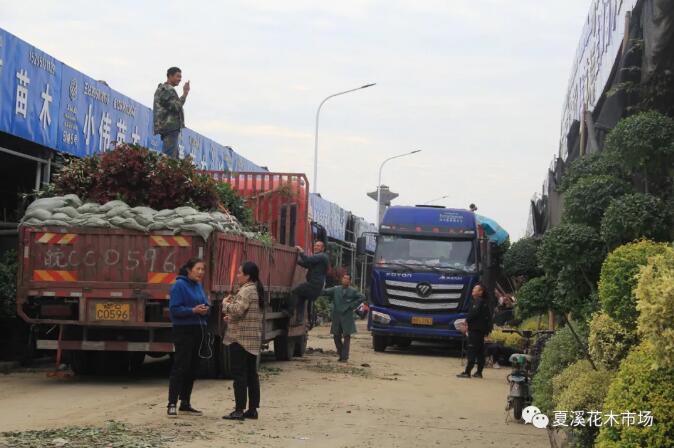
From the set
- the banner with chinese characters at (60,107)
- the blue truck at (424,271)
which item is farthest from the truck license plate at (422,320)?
the banner with chinese characters at (60,107)

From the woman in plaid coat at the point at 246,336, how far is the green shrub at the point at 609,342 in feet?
11.9

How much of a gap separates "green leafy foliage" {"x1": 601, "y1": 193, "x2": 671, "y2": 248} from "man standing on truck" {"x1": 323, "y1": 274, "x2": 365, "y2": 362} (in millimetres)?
8963

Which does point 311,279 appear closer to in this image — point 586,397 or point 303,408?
point 303,408

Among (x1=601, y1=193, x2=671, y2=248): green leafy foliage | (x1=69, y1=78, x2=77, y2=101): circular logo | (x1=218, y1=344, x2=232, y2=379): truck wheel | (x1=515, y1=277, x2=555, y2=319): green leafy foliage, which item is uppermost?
(x1=69, y1=78, x2=77, y2=101): circular logo

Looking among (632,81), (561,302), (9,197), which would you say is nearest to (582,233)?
(561,302)

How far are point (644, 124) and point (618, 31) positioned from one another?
98.5 inches

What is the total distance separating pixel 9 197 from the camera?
58.3ft

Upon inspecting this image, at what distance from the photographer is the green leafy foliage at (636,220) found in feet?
28.5

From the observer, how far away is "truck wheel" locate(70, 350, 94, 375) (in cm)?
1305

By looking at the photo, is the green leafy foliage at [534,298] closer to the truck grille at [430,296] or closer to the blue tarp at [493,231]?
the truck grille at [430,296]

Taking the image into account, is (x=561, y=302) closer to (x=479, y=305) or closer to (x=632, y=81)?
(x=632, y=81)

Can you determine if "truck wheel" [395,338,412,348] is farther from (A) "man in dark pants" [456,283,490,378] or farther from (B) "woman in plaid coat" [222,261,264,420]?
(B) "woman in plaid coat" [222,261,264,420]

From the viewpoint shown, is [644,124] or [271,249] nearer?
[644,124]

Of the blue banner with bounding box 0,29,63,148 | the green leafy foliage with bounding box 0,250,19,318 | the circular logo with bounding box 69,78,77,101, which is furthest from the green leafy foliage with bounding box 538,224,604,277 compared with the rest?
the circular logo with bounding box 69,78,77,101
